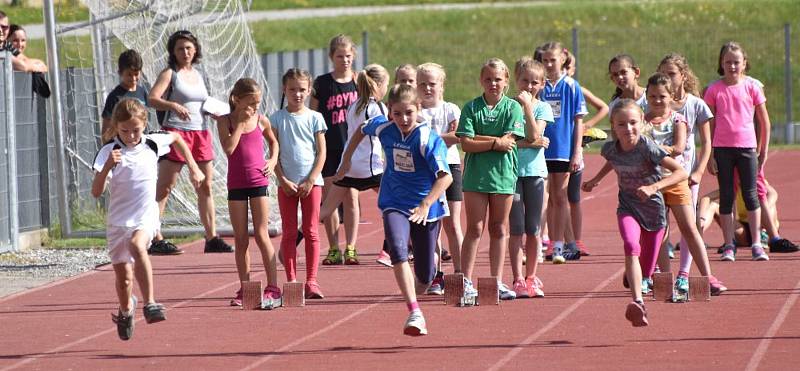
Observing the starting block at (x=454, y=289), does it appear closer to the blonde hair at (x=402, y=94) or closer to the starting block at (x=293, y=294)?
the starting block at (x=293, y=294)

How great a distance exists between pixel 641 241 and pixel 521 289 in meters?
1.11

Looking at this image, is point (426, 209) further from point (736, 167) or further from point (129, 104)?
point (736, 167)

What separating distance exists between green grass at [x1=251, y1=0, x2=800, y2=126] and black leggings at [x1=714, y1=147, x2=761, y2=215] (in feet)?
50.3

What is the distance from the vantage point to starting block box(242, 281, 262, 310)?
10289mm

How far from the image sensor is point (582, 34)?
31.9 metres

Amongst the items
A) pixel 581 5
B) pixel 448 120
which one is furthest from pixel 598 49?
pixel 448 120

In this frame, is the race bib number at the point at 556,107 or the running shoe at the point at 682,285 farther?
the race bib number at the point at 556,107

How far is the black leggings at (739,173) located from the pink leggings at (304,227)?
11.5 ft

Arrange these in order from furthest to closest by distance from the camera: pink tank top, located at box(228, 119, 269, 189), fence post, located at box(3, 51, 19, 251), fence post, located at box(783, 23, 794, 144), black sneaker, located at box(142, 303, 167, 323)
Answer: fence post, located at box(783, 23, 794, 144) → fence post, located at box(3, 51, 19, 251) → pink tank top, located at box(228, 119, 269, 189) → black sneaker, located at box(142, 303, 167, 323)

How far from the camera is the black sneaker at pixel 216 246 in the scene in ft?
45.1

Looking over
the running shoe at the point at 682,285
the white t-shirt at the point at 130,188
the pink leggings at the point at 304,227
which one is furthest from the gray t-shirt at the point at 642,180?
the white t-shirt at the point at 130,188

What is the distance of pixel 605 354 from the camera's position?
8328mm

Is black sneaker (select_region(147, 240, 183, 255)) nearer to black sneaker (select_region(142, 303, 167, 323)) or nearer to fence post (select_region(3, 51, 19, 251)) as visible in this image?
fence post (select_region(3, 51, 19, 251))

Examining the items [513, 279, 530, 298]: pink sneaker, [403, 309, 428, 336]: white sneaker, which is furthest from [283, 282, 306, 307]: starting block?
[403, 309, 428, 336]: white sneaker
